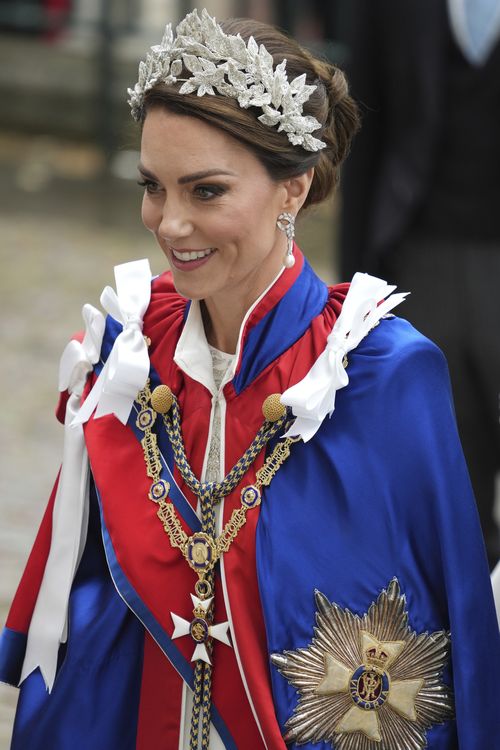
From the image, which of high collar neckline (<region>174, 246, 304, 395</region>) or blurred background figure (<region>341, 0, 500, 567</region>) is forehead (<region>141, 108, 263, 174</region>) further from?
blurred background figure (<region>341, 0, 500, 567</region>)

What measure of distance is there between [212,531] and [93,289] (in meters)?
5.61

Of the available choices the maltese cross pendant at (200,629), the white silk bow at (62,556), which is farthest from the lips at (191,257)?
the maltese cross pendant at (200,629)

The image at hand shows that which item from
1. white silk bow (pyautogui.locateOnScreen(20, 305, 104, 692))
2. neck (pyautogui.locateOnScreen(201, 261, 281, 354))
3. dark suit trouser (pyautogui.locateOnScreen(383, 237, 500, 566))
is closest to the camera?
neck (pyautogui.locateOnScreen(201, 261, 281, 354))

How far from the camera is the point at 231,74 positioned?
8.36ft

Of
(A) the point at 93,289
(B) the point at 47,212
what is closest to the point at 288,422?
(A) the point at 93,289

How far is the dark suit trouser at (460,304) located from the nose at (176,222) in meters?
2.21

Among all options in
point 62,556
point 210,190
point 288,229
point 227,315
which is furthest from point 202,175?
point 62,556

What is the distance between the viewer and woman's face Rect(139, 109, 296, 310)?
2.52 m

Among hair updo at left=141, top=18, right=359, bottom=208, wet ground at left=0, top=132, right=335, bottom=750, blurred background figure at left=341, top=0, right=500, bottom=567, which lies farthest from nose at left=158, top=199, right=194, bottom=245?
blurred background figure at left=341, top=0, right=500, bottom=567

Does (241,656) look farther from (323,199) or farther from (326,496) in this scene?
(323,199)

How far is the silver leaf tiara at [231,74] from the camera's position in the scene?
2.54 meters

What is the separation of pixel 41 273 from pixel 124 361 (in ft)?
19.0

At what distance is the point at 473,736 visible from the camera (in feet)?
8.75

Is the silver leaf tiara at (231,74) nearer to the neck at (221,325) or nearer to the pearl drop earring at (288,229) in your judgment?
the pearl drop earring at (288,229)
